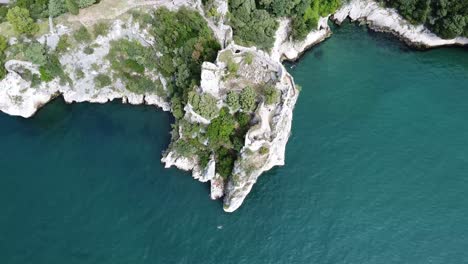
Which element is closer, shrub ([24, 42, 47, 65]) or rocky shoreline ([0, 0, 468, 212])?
rocky shoreline ([0, 0, 468, 212])

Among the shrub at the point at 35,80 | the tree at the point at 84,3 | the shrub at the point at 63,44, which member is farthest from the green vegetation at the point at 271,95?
the shrub at the point at 35,80

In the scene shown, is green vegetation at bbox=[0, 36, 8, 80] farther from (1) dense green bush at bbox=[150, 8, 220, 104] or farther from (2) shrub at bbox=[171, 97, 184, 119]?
(2) shrub at bbox=[171, 97, 184, 119]

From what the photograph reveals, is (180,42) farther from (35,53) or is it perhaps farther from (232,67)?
(35,53)

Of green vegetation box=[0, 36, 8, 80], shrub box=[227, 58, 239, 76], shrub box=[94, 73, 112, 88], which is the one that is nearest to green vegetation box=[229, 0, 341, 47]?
shrub box=[227, 58, 239, 76]

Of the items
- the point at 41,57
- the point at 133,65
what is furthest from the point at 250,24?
the point at 41,57

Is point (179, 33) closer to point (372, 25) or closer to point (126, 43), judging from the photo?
point (126, 43)

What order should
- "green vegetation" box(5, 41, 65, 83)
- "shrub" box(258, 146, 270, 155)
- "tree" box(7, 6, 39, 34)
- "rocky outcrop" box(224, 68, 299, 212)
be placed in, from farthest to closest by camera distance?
"tree" box(7, 6, 39, 34)
"green vegetation" box(5, 41, 65, 83)
"shrub" box(258, 146, 270, 155)
"rocky outcrop" box(224, 68, 299, 212)

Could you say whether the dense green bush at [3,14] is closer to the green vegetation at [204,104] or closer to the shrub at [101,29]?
the shrub at [101,29]
